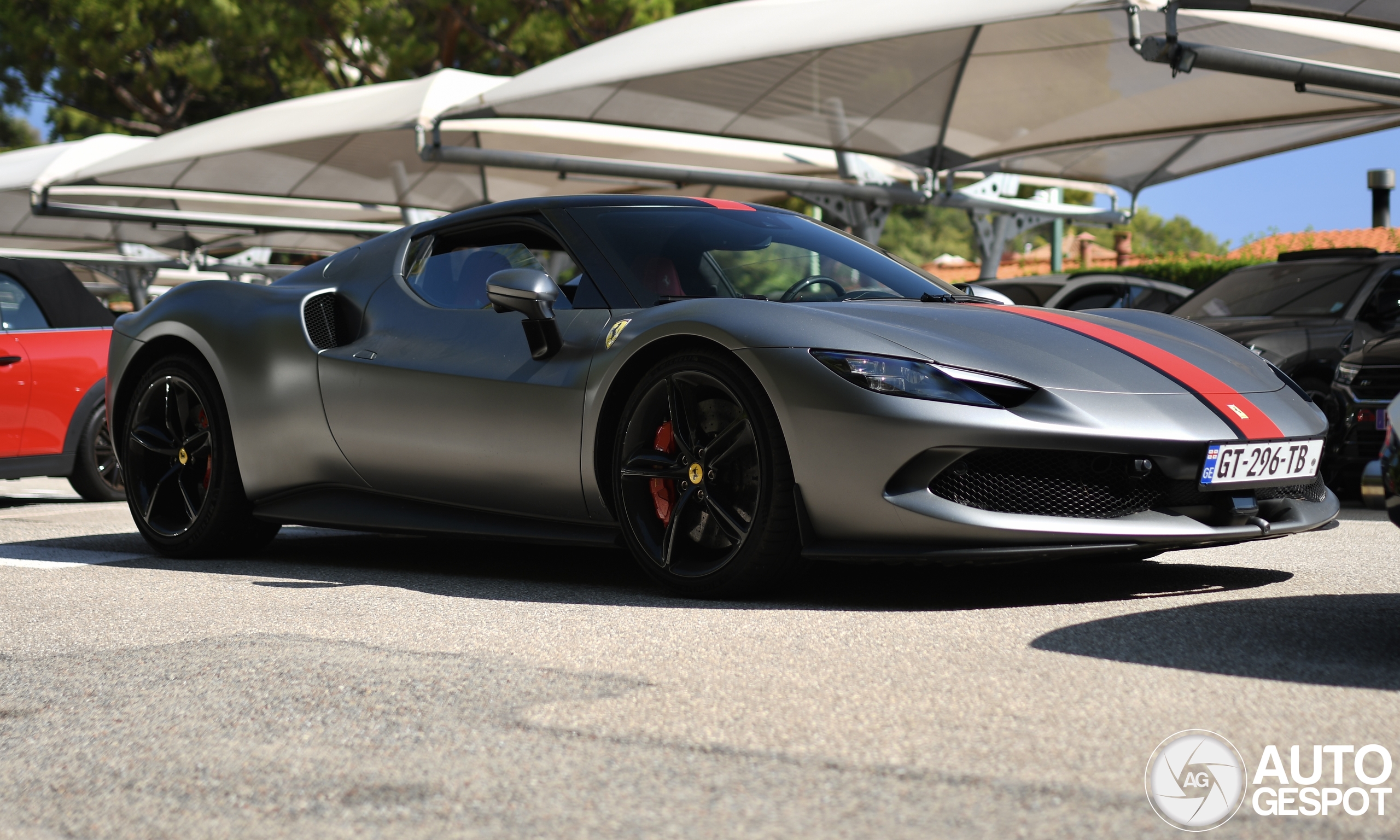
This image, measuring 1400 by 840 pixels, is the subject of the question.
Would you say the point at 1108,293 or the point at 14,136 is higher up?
the point at 14,136

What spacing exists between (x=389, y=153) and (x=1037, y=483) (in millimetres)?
17617

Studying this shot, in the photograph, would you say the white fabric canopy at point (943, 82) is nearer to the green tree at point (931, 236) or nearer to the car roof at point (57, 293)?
the car roof at point (57, 293)

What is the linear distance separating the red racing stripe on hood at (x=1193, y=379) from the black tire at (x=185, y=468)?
9.95ft

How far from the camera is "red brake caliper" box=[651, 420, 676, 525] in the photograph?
415cm

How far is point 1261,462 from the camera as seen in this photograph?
12.6 ft

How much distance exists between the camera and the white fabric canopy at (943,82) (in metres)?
12.1

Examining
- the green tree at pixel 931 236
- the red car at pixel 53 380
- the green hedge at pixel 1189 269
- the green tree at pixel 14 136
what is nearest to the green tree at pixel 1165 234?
the green tree at pixel 931 236

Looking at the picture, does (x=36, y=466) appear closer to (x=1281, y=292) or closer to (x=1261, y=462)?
(x=1261, y=462)

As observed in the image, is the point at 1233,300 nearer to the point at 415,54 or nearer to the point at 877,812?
the point at 877,812

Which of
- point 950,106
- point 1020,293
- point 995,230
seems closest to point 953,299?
point 1020,293

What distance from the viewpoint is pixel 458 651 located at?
340 centimetres

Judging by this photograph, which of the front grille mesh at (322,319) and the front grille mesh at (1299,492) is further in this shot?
the front grille mesh at (322,319)

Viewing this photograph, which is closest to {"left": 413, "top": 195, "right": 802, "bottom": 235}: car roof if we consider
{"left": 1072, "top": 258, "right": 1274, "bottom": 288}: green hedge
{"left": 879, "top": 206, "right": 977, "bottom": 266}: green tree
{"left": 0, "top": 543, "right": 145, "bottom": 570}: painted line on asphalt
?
{"left": 0, "top": 543, "right": 145, "bottom": 570}: painted line on asphalt

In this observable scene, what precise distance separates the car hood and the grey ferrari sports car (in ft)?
0.03
